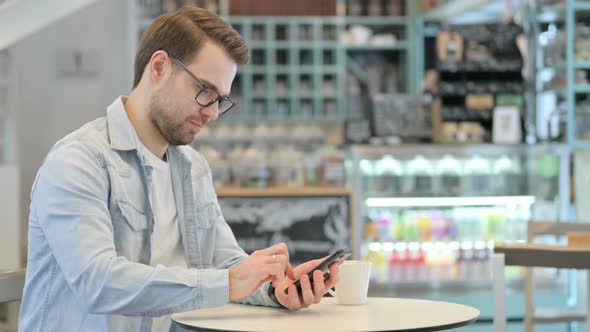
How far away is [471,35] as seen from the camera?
21.4 feet

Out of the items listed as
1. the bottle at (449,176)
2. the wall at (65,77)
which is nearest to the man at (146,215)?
the bottle at (449,176)

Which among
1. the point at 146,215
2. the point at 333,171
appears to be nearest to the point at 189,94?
the point at 146,215

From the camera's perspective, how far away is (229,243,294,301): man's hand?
6.10ft

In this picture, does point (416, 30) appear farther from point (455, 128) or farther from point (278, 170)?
point (278, 170)

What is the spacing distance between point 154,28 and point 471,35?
4719 mm

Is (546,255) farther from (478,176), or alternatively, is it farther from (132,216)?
(478,176)

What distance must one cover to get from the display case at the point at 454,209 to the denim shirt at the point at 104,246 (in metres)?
3.80

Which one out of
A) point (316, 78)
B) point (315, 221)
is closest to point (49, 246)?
point (315, 221)

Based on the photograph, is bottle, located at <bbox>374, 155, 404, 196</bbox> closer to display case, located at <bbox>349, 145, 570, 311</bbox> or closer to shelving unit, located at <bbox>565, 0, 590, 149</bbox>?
display case, located at <bbox>349, 145, 570, 311</bbox>

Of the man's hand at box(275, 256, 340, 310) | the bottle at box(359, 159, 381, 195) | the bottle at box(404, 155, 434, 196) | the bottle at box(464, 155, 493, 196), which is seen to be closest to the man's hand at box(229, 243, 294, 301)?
the man's hand at box(275, 256, 340, 310)

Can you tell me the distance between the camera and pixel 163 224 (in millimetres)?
2227

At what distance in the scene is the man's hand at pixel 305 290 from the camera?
1.99 meters

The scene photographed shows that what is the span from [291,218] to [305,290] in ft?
11.0

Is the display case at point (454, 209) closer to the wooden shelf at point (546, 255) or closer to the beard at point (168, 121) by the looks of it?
the wooden shelf at point (546, 255)
